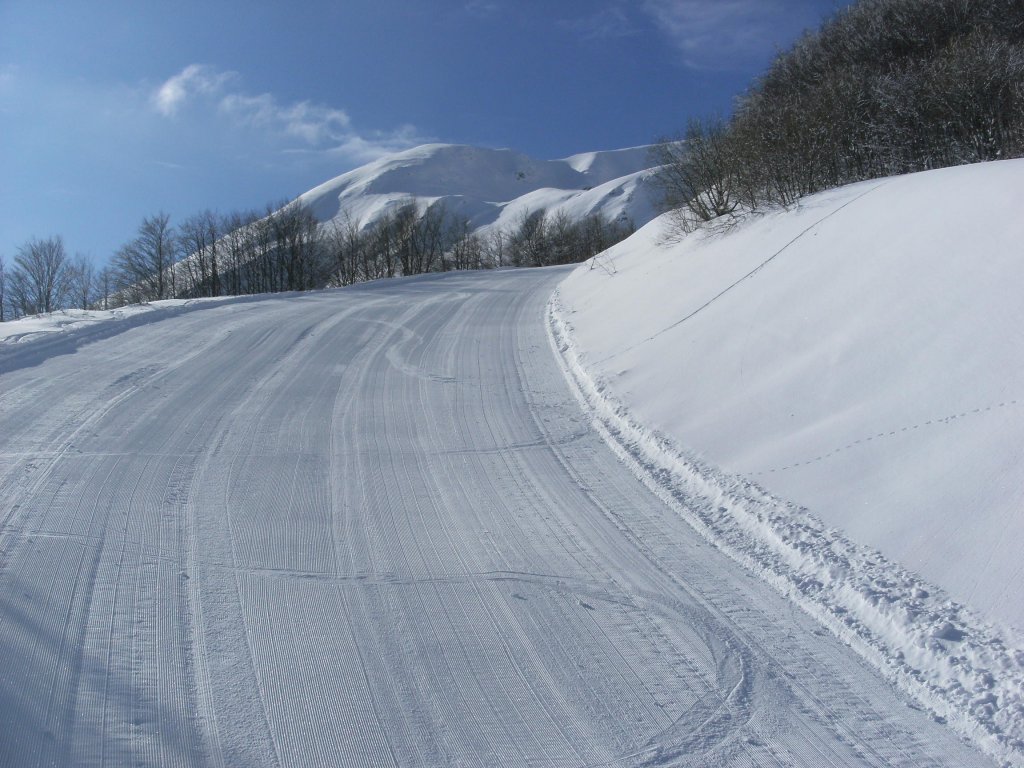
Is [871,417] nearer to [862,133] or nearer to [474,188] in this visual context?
[862,133]

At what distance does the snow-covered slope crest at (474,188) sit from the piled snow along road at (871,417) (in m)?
102

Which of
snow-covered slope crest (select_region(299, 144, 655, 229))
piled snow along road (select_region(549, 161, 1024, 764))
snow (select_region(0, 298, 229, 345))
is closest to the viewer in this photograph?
piled snow along road (select_region(549, 161, 1024, 764))

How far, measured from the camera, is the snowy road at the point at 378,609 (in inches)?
146

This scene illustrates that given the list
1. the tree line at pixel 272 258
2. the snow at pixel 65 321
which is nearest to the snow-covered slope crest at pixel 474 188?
the tree line at pixel 272 258

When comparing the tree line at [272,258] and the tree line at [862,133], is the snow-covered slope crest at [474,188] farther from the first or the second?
the tree line at [862,133]

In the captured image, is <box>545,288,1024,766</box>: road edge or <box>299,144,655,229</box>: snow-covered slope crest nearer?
<box>545,288,1024,766</box>: road edge

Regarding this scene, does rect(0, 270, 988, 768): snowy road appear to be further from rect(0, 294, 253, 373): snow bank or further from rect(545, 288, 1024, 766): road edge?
rect(0, 294, 253, 373): snow bank

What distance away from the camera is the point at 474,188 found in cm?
16375

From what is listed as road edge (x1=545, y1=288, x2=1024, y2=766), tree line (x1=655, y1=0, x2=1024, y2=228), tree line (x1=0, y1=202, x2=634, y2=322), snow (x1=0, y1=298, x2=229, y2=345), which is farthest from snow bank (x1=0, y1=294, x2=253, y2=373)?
tree line (x1=0, y1=202, x2=634, y2=322)

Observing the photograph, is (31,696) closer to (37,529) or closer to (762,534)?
(37,529)

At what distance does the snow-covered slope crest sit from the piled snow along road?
102 m

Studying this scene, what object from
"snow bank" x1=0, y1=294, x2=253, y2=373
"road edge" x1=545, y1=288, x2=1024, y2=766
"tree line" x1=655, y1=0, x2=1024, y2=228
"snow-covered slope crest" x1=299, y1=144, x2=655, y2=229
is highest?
"snow-covered slope crest" x1=299, y1=144, x2=655, y2=229

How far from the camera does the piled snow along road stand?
14.4 feet

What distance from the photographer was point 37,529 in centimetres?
581
